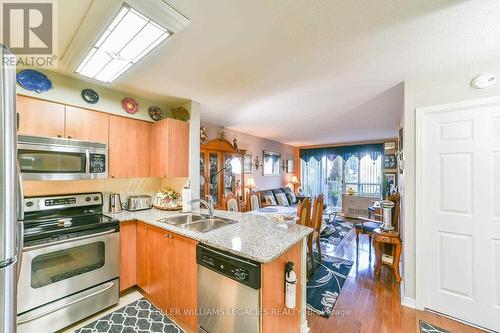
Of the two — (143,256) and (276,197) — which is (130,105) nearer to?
(143,256)

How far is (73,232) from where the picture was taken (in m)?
1.82

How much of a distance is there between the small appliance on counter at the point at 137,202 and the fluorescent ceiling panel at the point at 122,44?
1.46m

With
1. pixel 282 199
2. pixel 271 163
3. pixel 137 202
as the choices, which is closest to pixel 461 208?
pixel 137 202

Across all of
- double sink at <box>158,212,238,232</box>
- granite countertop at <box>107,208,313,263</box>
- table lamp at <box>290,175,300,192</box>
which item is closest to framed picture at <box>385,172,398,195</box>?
table lamp at <box>290,175,300,192</box>

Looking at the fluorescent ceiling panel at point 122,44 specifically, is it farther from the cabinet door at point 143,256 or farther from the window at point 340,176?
the window at point 340,176

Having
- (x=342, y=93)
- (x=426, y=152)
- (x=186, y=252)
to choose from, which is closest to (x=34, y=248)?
(x=186, y=252)

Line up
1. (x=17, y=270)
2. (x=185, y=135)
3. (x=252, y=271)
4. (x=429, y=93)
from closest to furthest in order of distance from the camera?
(x=17, y=270) → (x=252, y=271) → (x=429, y=93) → (x=185, y=135)

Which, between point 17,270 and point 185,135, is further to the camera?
point 185,135

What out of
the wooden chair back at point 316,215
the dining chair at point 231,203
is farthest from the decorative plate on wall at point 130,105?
the wooden chair back at point 316,215

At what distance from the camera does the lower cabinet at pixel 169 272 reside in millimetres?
1679

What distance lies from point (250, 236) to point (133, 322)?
1.45 m

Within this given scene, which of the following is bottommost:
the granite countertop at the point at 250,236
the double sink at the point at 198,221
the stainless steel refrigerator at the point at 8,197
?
the double sink at the point at 198,221

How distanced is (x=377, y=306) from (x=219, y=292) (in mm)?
1798

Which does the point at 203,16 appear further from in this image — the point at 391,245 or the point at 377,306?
the point at 391,245
